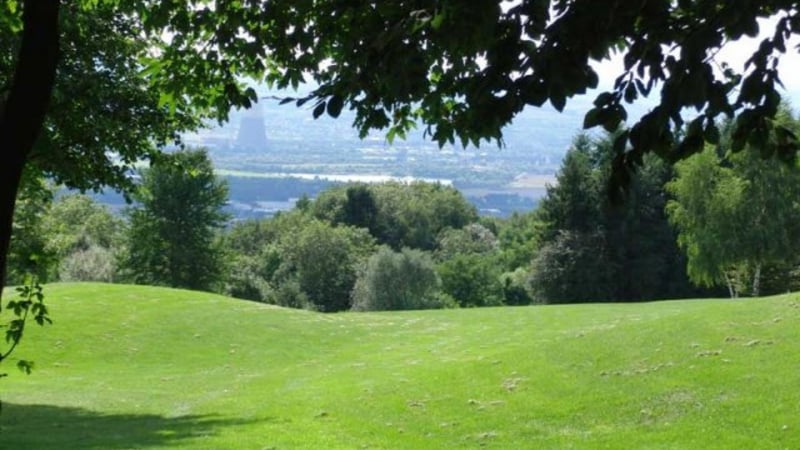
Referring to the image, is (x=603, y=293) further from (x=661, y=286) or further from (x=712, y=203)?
(x=712, y=203)

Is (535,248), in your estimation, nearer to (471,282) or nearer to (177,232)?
(471,282)

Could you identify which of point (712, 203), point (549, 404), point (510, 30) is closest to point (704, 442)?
point (549, 404)

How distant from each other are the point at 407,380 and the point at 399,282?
50.6 m

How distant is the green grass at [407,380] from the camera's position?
14.6m

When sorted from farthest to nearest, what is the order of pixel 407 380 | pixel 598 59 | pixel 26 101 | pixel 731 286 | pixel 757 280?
pixel 731 286 < pixel 757 280 < pixel 407 380 < pixel 26 101 < pixel 598 59

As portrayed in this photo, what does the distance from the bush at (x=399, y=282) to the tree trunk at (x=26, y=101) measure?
6628 cm

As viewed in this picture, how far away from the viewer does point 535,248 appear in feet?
231

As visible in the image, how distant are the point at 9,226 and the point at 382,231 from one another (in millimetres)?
101100

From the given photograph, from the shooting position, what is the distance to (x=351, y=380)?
72.4 ft

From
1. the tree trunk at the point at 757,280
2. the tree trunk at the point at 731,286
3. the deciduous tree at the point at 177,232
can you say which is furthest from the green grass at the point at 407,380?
the deciduous tree at the point at 177,232

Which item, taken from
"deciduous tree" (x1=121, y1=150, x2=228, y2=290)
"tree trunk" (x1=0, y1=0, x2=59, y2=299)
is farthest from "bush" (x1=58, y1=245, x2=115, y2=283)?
"tree trunk" (x1=0, y1=0, x2=59, y2=299)

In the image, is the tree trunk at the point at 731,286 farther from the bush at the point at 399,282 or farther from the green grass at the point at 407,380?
the green grass at the point at 407,380

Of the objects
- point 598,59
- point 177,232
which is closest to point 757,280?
point 177,232

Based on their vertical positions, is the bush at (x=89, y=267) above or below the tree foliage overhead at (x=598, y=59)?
below
